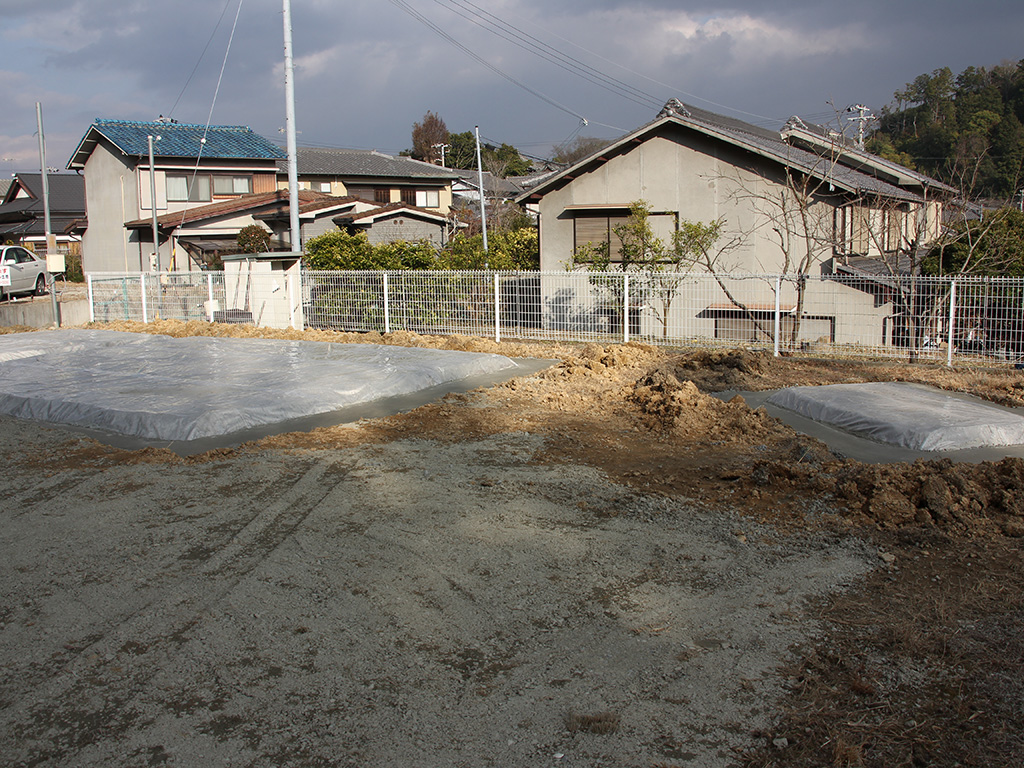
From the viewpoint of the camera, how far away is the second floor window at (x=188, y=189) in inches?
1153

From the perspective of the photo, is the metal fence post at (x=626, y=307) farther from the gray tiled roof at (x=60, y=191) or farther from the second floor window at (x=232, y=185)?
the gray tiled roof at (x=60, y=191)

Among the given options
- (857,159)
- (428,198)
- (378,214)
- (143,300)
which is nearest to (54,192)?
(428,198)

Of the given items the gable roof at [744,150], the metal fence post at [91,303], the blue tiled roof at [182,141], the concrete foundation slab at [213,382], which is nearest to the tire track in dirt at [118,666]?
the concrete foundation slab at [213,382]

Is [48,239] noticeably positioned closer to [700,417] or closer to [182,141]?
[182,141]

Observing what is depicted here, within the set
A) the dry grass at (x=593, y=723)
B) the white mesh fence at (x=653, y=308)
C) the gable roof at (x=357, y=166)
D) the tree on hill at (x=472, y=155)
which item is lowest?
the dry grass at (x=593, y=723)

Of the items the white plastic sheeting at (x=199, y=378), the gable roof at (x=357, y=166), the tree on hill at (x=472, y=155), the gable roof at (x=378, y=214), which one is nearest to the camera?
the white plastic sheeting at (x=199, y=378)

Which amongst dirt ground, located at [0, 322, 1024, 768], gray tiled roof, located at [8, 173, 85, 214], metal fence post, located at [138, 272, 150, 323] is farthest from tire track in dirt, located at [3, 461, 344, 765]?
gray tiled roof, located at [8, 173, 85, 214]

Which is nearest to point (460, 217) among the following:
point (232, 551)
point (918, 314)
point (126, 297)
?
point (126, 297)

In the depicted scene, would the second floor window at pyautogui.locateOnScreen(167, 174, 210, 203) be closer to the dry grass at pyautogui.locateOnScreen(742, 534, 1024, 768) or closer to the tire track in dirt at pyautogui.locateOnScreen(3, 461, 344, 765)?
the tire track in dirt at pyautogui.locateOnScreen(3, 461, 344, 765)

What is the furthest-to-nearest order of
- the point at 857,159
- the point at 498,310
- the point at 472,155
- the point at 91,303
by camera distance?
the point at 472,155
the point at 91,303
the point at 857,159
the point at 498,310

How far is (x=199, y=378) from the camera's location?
923cm

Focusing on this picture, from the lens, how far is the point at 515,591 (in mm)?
3795

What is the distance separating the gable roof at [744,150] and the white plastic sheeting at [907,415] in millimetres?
7127

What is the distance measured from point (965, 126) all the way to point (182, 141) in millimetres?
43181
